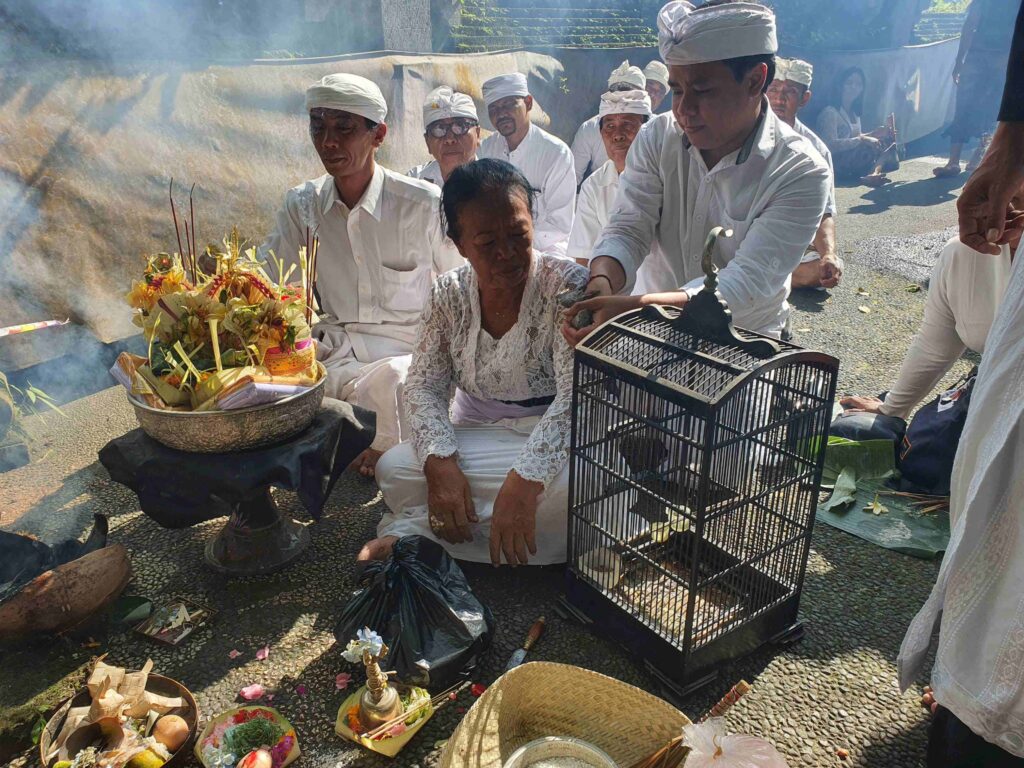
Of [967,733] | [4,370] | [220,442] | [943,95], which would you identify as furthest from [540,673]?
[943,95]

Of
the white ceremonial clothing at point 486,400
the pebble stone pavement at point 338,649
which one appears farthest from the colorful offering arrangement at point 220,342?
the pebble stone pavement at point 338,649

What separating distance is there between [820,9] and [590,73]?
24.2 ft

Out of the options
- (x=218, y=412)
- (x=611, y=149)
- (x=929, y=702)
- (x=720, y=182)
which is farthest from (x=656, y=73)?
(x=929, y=702)

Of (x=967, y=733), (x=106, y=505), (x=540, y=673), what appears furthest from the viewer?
(x=106, y=505)

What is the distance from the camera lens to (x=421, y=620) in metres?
2.66

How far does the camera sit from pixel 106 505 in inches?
156

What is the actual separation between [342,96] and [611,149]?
2570 millimetres

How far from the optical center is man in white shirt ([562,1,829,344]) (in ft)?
10.2

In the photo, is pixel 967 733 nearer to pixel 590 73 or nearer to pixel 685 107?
pixel 685 107

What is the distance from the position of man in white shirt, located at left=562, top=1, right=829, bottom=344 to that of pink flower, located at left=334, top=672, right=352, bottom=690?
1548 millimetres


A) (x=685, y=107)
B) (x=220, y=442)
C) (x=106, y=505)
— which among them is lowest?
(x=106, y=505)

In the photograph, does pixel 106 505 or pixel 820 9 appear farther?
pixel 820 9

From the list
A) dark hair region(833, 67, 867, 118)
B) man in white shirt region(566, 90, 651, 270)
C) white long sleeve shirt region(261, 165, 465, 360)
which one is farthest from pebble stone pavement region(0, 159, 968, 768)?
dark hair region(833, 67, 867, 118)

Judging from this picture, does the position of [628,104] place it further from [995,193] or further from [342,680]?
[342,680]
